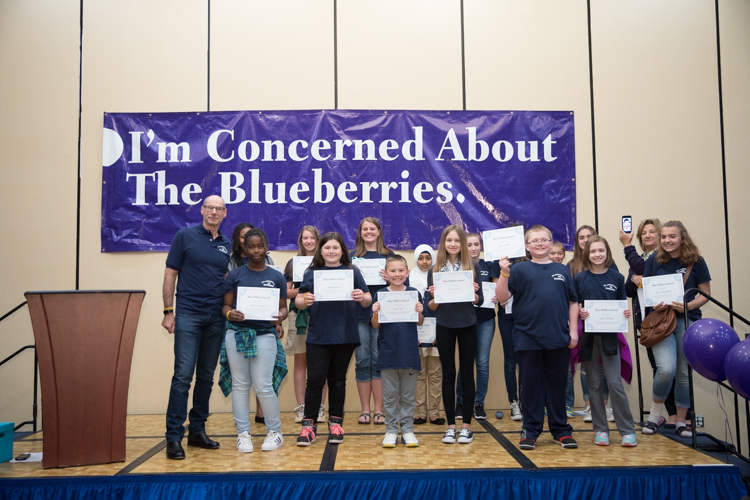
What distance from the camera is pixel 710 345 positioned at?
3.34 meters

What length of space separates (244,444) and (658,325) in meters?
2.91

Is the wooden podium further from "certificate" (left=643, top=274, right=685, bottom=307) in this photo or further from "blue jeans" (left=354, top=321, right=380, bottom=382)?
"certificate" (left=643, top=274, right=685, bottom=307)

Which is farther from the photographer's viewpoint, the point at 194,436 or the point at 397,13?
the point at 397,13

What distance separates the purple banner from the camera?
17.4ft

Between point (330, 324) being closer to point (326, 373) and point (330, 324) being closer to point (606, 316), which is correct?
point (326, 373)

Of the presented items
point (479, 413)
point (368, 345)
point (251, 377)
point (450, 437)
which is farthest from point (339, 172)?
point (450, 437)

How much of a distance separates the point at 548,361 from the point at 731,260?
3020 mm

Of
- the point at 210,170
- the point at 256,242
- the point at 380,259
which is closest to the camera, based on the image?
the point at 256,242

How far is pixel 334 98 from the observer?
545 cm

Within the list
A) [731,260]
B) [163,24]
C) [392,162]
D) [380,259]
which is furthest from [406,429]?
[163,24]

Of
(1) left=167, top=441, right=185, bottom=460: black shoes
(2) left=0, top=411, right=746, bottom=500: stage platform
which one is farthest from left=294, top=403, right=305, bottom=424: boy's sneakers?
(1) left=167, top=441, right=185, bottom=460: black shoes

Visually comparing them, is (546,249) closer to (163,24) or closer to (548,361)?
(548,361)

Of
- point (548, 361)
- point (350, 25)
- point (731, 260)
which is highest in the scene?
point (350, 25)

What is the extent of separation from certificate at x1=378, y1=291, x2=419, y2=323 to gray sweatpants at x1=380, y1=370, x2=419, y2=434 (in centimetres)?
34
